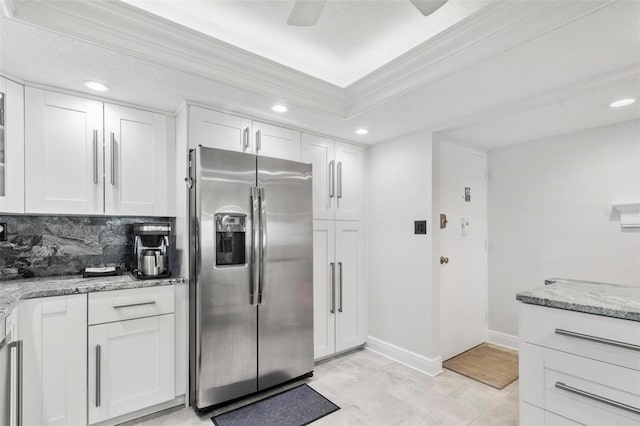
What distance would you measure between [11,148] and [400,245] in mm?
3083

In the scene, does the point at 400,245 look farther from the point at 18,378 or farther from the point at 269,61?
the point at 18,378

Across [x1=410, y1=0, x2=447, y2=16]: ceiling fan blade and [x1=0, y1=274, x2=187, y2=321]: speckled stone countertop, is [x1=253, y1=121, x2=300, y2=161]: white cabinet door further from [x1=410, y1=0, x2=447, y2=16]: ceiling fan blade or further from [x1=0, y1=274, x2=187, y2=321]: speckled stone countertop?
[x1=410, y1=0, x2=447, y2=16]: ceiling fan blade

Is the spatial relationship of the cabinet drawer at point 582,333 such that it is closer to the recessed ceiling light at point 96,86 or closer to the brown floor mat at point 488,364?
the brown floor mat at point 488,364

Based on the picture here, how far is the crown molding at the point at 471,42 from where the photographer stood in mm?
1434

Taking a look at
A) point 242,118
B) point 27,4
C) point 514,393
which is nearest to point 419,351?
point 514,393

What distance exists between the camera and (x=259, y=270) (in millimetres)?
2330

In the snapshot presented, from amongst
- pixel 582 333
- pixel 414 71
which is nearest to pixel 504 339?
pixel 582 333

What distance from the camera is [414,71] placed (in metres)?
2.01

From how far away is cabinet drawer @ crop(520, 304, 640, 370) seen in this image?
4.44ft

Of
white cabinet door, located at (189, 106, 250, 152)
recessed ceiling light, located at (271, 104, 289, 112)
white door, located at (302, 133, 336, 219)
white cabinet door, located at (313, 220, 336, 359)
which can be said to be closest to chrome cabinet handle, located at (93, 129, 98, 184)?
white cabinet door, located at (189, 106, 250, 152)

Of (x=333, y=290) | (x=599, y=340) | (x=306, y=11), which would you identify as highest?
(x=306, y=11)

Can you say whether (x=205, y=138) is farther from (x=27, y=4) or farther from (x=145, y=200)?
(x=27, y=4)

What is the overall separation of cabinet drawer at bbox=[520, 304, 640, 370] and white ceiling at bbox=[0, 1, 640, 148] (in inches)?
53.0

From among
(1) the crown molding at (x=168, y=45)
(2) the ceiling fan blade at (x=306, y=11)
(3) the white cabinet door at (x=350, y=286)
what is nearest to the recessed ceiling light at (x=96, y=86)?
(1) the crown molding at (x=168, y=45)
